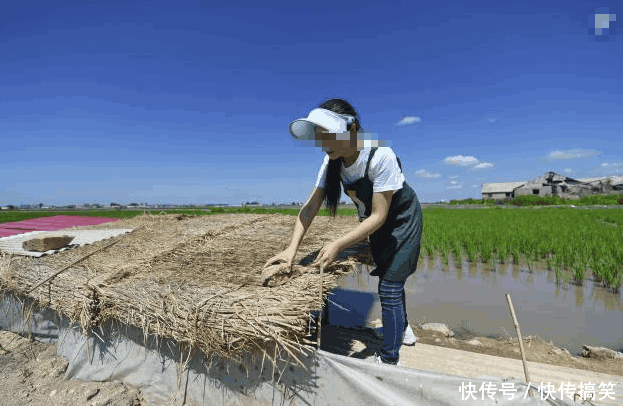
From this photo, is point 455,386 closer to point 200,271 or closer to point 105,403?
point 200,271

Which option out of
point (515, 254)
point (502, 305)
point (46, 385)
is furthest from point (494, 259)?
point (46, 385)

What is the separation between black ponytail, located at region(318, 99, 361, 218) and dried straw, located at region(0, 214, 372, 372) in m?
0.34

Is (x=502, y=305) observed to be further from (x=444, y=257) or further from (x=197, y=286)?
(x=197, y=286)

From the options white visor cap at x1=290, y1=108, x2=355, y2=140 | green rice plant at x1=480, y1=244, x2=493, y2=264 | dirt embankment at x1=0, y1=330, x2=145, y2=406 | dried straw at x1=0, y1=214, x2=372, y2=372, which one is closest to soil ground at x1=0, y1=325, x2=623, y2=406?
dirt embankment at x1=0, y1=330, x2=145, y2=406

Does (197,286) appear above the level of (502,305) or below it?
above

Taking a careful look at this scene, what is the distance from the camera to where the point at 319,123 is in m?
1.23

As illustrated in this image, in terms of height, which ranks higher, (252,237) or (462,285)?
(252,237)

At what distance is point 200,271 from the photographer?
6.06 feet

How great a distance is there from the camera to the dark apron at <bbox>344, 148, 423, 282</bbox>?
5.11 ft

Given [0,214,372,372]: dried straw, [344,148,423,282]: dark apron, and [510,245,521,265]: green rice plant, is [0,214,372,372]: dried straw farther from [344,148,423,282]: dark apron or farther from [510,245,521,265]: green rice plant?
[510,245,521,265]: green rice plant

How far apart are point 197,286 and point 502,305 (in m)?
3.53

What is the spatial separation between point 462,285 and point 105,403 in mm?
4202

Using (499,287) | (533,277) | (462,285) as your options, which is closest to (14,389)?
(462,285)

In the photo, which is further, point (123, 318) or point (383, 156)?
point (123, 318)
